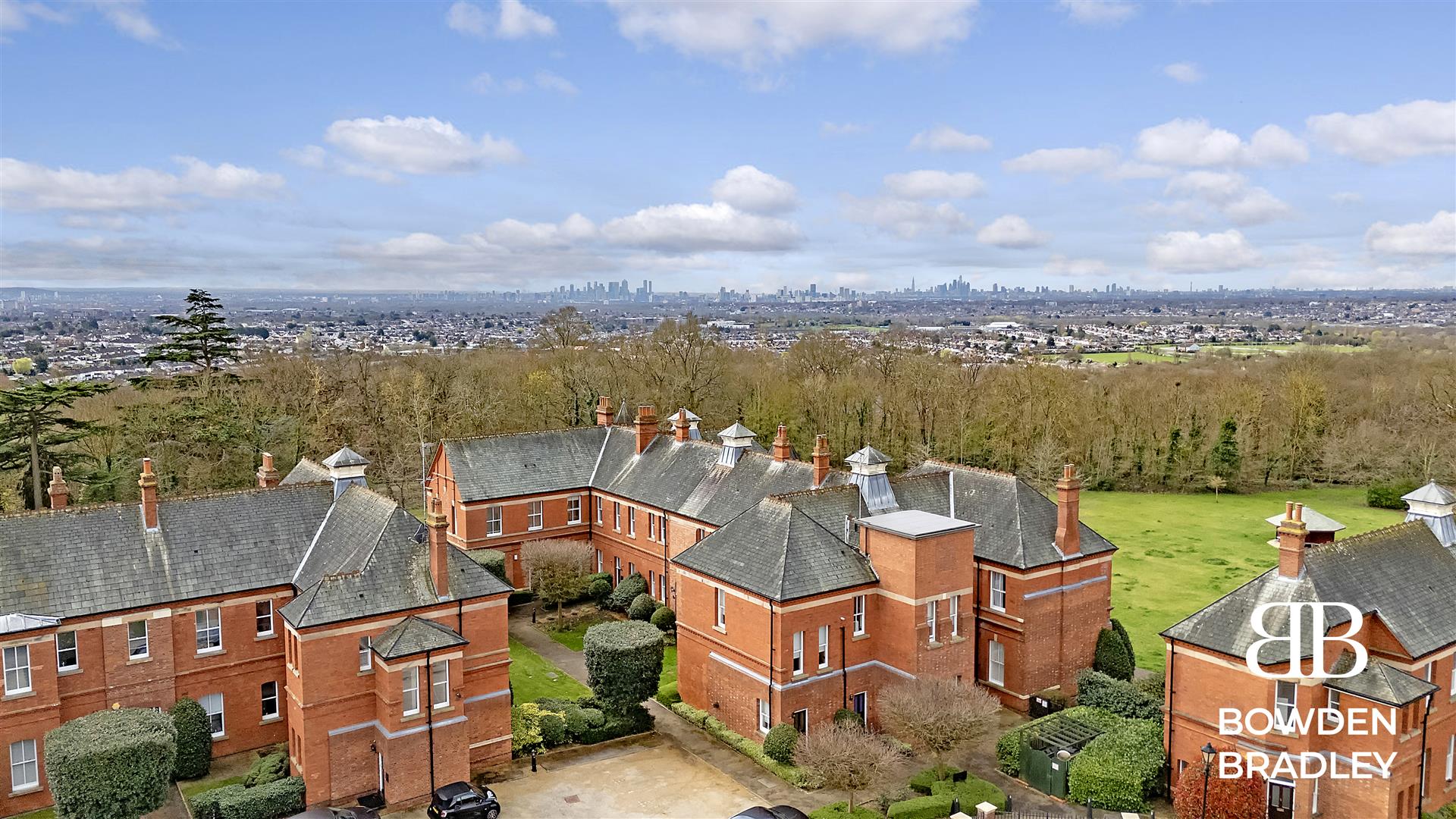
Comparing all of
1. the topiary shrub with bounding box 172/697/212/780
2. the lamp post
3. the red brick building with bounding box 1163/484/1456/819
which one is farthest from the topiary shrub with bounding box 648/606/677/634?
the lamp post

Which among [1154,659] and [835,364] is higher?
[835,364]

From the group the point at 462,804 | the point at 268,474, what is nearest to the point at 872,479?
the point at 462,804

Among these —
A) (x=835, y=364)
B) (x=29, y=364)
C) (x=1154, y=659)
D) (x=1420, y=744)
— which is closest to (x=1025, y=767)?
(x=1420, y=744)

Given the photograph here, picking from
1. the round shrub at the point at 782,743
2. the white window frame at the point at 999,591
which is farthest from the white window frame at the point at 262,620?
the white window frame at the point at 999,591

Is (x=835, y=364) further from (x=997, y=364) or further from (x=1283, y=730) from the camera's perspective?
(x=1283, y=730)

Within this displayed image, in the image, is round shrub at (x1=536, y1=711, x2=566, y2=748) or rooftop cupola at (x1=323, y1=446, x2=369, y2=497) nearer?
round shrub at (x1=536, y1=711, x2=566, y2=748)

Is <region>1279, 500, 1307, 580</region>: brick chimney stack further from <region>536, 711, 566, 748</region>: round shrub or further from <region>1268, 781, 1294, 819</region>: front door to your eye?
<region>536, 711, 566, 748</region>: round shrub

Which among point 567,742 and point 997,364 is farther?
point 997,364
